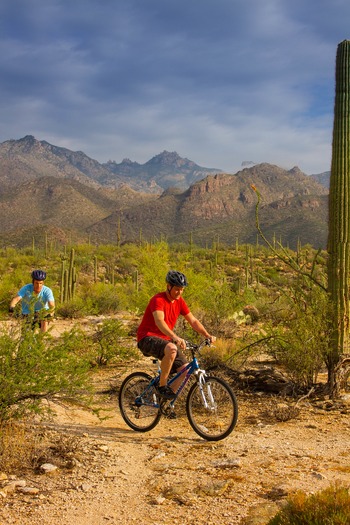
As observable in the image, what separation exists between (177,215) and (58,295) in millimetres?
85471

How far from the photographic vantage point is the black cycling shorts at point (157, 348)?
589cm

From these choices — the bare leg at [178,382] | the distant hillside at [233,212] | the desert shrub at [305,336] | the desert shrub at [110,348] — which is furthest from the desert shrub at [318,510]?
the distant hillside at [233,212]

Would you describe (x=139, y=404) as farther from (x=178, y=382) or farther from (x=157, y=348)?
(x=157, y=348)

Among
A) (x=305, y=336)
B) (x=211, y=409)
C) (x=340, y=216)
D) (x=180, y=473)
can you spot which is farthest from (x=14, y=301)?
(x=340, y=216)

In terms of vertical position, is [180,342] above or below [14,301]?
below

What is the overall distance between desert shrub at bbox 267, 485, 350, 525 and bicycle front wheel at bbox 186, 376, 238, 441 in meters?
2.09

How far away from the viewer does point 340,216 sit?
766cm

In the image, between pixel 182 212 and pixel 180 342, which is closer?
pixel 180 342

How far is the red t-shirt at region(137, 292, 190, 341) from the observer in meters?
5.97

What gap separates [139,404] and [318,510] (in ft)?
10.6

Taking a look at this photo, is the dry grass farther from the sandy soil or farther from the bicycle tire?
the bicycle tire

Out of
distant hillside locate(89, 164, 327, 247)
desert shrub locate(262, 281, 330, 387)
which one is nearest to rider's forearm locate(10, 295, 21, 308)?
desert shrub locate(262, 281, 330, 387)

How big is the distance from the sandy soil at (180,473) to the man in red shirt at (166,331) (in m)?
0.77

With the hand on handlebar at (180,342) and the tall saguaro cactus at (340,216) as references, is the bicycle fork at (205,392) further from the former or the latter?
the tall saguaro cactus at (340,216)
